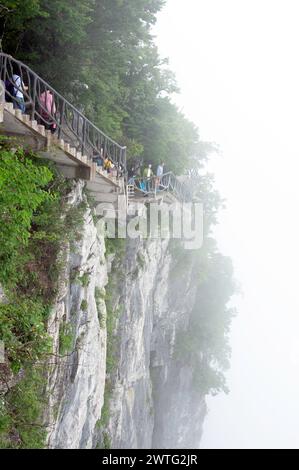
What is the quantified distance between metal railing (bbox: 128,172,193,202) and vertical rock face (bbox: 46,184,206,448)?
2512 millimetres

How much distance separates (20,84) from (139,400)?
17.5 m

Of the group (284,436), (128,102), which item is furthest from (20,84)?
(284,436)

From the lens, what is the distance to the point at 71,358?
33.4ft

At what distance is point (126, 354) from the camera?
663 inches

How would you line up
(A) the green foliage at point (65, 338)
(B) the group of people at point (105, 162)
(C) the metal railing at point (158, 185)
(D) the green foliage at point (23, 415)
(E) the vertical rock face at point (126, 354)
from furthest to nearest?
1. (C) the metal railing at point (158, 185)
2. (B) the group of people at point (105, 162)
3. (E) the vertical rock face at point (126, 354)
4. (A) the green foliage at point (65, 338)
5. (D) the green foliage at point (23, 415)

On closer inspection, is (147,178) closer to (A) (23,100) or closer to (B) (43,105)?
(B) (43,105)

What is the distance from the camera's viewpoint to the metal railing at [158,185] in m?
16.6

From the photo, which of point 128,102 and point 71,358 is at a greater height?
point 128,102

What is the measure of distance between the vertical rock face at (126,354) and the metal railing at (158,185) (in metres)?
2.51

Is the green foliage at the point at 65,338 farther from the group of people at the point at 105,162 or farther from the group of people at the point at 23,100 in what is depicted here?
the group of people at the point at 105,162

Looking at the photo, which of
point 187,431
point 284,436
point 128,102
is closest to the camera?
point 128,102

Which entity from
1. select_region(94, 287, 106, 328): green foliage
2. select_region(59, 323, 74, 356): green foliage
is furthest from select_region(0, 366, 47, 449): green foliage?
select_region(94, 287, 106, 328): green foliage

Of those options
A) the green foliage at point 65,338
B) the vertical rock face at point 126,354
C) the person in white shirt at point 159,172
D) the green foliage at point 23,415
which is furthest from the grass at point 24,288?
the person in white shirt at point 159,172

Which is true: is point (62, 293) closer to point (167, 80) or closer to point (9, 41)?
point (9, 41)
